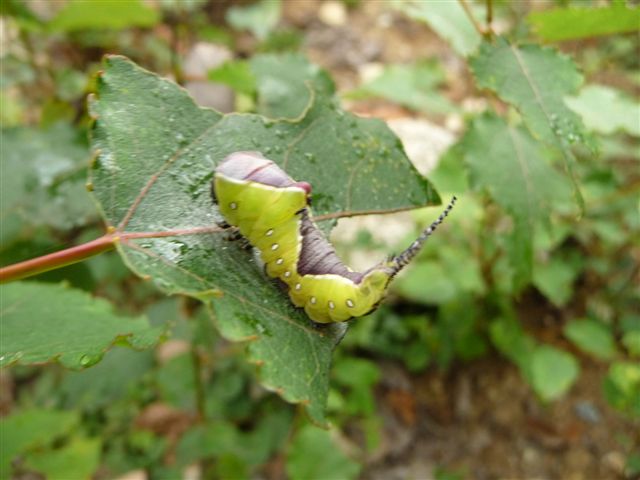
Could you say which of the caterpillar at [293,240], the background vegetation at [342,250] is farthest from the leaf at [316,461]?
the caterpillar at [293,240]

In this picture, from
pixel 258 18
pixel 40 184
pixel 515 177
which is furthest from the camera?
pixel 258 18

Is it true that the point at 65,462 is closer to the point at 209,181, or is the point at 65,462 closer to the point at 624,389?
the point at 209,181

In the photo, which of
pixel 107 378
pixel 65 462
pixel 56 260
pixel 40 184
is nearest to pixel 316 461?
pixel 107 378

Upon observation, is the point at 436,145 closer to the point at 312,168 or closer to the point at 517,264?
the point at 517,264

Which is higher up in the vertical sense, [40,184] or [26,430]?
[40,184]

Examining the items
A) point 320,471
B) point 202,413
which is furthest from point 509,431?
point 202,413

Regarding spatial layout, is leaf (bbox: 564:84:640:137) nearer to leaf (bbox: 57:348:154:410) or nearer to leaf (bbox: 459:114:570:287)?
leaf (bbox: 459:114:570:287)
